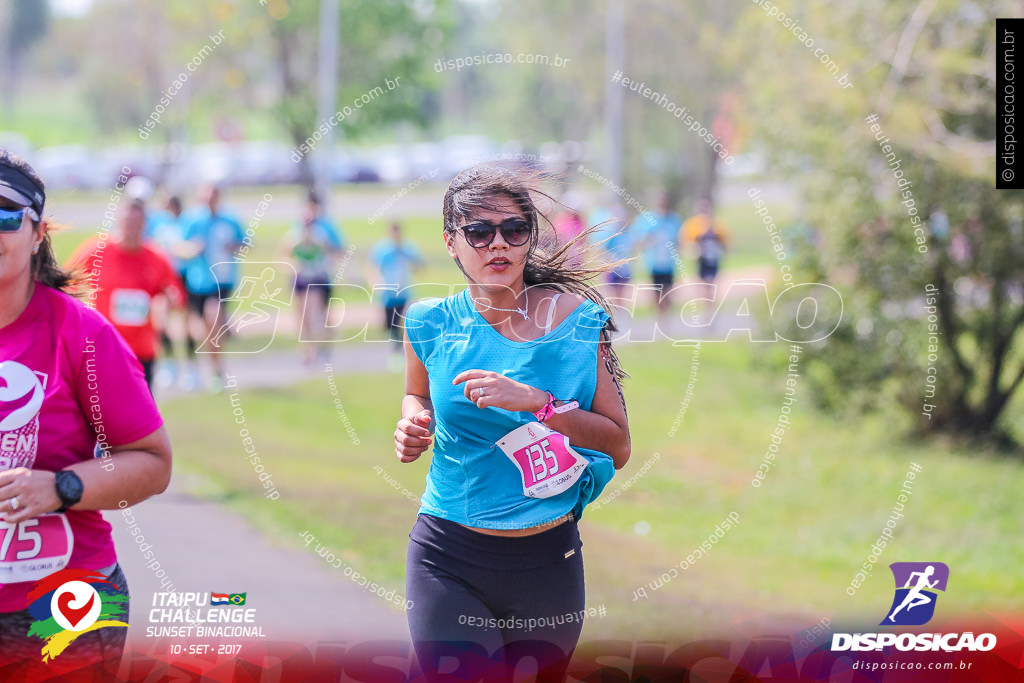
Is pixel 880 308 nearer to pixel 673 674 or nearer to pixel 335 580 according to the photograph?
pixel 335 580

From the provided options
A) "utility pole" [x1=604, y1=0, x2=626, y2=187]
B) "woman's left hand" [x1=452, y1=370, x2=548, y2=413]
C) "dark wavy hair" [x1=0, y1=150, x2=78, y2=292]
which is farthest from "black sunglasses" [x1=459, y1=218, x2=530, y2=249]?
"utility pole" [x1=604, y1=0, x2=626, y2=187]

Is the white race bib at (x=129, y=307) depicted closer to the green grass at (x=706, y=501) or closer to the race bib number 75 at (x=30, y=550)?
the green grass at (x=706, y=501)

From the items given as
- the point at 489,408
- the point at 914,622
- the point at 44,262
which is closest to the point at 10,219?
the point at 44,262

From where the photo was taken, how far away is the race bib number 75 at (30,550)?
2.73 metres

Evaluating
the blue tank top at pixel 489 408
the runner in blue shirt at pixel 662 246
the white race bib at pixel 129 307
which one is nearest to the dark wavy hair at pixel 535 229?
the blue tank top at pixel 489 408

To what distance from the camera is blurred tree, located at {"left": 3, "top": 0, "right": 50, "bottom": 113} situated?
161ft

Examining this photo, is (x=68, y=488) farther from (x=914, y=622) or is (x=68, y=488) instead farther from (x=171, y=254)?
(x=171, y=254)

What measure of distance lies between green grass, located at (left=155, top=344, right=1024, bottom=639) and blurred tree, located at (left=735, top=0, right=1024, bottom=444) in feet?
2.35

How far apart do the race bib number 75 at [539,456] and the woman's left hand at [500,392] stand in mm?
136

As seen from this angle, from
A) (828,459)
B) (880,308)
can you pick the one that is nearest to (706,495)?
(828,459)

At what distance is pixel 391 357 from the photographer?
15.7 meters

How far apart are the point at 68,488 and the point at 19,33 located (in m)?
53.6

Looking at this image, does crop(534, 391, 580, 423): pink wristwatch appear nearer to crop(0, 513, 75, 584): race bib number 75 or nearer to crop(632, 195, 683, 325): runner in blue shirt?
crop(0, 513, 75, 584): race bib number 75

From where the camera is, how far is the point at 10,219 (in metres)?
2.77
